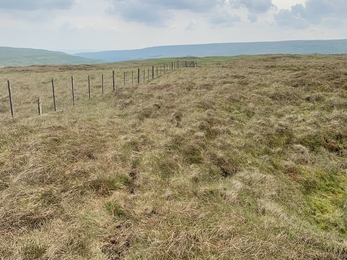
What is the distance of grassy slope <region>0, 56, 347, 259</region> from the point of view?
3.81 meters

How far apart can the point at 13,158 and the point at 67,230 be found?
9.86 feet

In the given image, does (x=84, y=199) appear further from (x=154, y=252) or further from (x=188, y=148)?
(x=188, y=148)

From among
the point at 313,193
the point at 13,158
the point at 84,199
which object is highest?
the point at 13,158

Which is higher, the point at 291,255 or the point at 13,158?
the point at 13,158

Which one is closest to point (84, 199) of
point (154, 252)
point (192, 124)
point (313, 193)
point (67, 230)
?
point (67, 230)

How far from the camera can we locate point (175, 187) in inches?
219

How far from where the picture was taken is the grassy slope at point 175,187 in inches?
150

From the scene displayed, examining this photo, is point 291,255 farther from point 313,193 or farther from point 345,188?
point 345,188

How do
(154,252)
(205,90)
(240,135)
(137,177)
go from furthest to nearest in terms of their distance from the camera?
(205,90)
(240,135)
(137,177)
(154,252)

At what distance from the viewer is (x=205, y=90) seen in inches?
658

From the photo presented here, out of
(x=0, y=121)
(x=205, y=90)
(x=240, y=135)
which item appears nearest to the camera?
(x=240, y=135)

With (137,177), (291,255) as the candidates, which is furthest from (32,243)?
(291,255)

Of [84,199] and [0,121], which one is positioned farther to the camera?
[0,121]

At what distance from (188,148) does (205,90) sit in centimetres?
974
